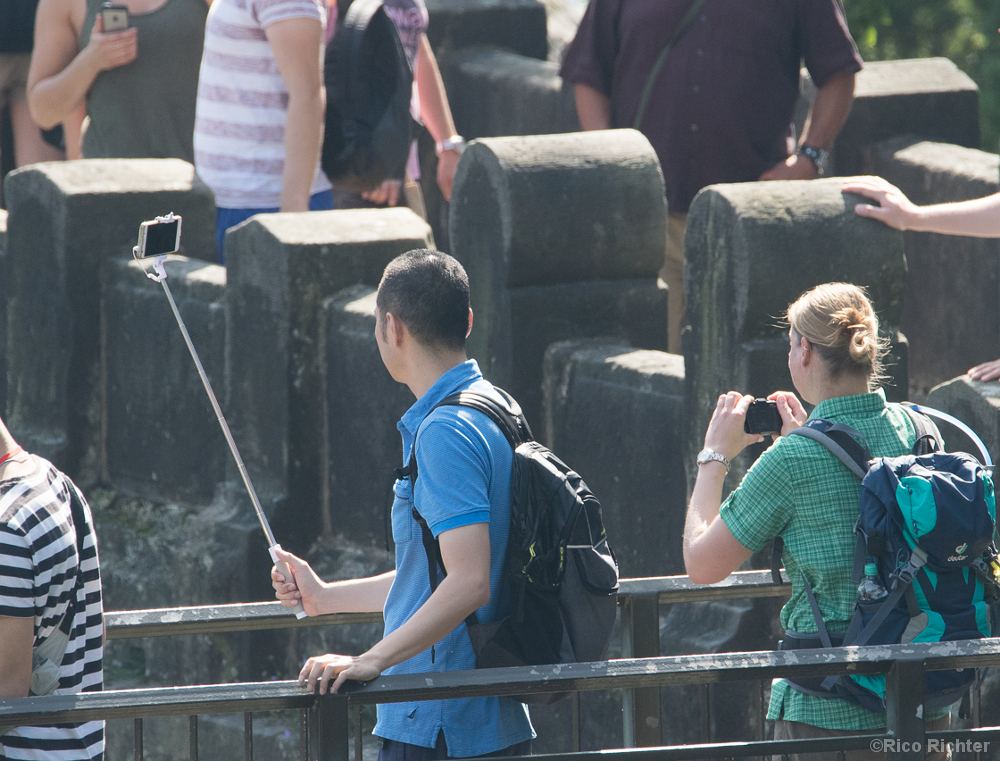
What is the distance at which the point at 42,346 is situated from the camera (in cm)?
688

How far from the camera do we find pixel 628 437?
16.7 ft

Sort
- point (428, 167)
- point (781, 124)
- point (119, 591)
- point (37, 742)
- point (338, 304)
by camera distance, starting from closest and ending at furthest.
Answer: point (37, 742) → point (338, 304) → point (781, 124) → point (119, 591) → point (428, 167)

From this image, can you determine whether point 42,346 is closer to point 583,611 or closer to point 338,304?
point 338,304

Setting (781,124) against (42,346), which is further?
(42,346)

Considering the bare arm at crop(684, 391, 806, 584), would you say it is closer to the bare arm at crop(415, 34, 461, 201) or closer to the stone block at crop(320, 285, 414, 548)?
the stone block at crop(320, 285, 414, 548)

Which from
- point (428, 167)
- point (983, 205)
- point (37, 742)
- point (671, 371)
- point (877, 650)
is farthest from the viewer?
point (428, 167)

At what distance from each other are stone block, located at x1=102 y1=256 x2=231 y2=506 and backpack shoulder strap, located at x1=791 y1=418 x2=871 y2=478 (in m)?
3.37

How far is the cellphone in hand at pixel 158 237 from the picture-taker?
377 centimetres

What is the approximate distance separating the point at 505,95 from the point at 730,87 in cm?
332

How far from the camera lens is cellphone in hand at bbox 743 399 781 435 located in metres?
3.52

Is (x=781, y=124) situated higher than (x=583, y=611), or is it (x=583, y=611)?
(x=781, y=124)

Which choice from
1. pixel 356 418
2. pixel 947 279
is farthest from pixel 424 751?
pixel 947 279

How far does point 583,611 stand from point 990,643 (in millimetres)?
749

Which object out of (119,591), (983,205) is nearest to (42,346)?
(119,591)
